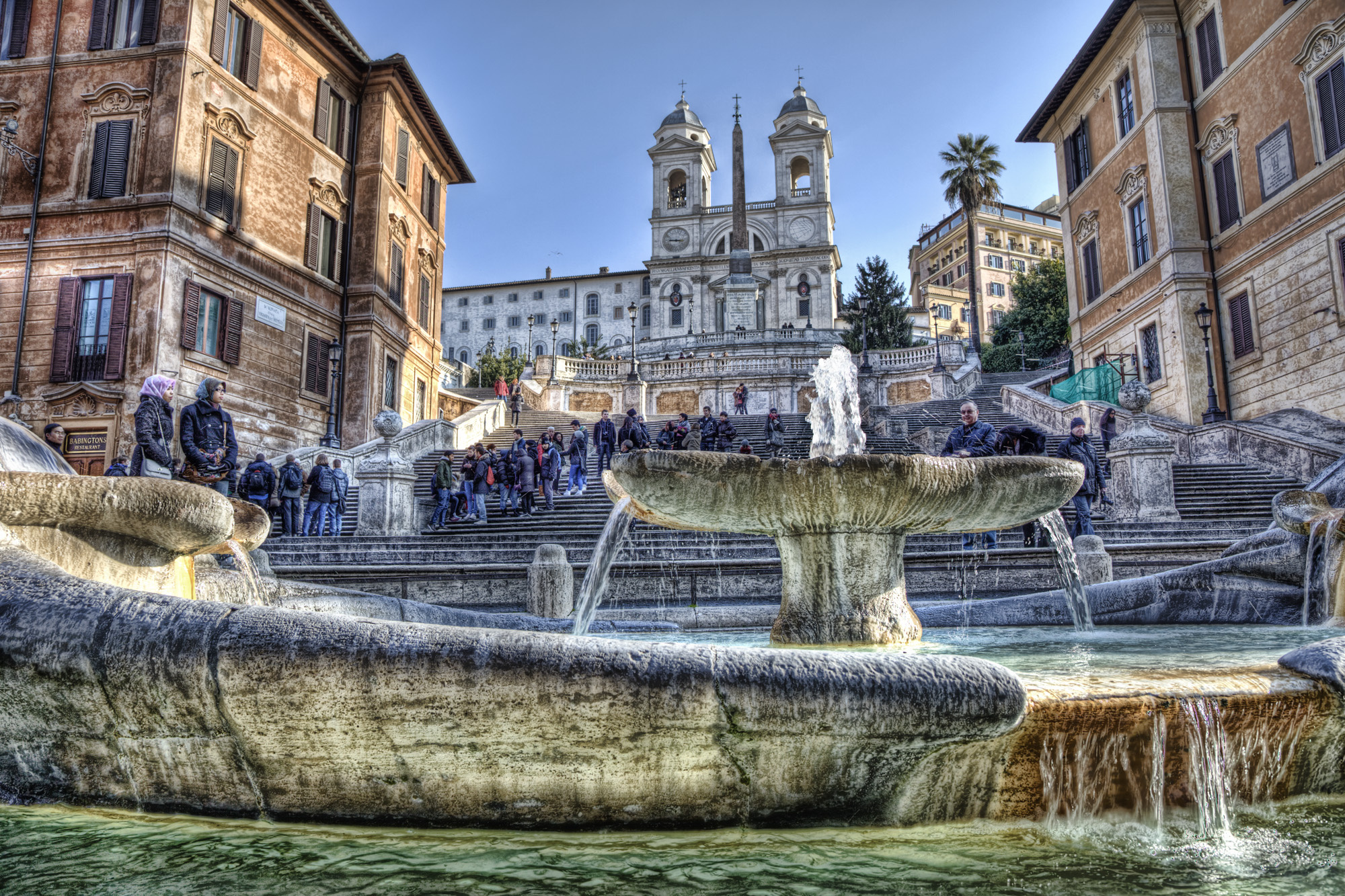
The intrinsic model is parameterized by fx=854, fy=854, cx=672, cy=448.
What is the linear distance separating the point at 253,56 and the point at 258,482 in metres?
15.2

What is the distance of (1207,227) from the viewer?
21.9 meters

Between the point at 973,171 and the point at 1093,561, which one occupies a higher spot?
the point at 973,171

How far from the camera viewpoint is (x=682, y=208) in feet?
240

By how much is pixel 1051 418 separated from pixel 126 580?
2309 cm

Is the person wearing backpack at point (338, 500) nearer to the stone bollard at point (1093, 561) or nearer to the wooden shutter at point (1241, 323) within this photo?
the stone bollard at point (1093, 561)

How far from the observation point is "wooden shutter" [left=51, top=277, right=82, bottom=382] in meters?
19.5

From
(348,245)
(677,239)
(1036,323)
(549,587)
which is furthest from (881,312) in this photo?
(549,587)

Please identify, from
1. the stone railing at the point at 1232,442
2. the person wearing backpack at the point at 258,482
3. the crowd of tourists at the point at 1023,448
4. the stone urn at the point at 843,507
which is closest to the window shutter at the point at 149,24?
the person wearing backpack at the point at 258,482

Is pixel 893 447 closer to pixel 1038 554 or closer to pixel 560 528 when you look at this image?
pixel 560 528

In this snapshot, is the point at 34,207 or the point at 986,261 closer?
the point at 34,207

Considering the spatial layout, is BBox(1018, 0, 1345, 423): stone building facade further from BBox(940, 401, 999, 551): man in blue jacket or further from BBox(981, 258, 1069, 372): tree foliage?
BBox(981, 258, 1069, 372): tree foliage

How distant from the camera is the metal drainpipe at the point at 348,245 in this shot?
2525 centimetres

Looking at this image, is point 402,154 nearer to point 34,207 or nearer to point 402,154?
point 402,154

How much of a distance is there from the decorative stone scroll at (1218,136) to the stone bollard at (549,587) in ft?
68.1
